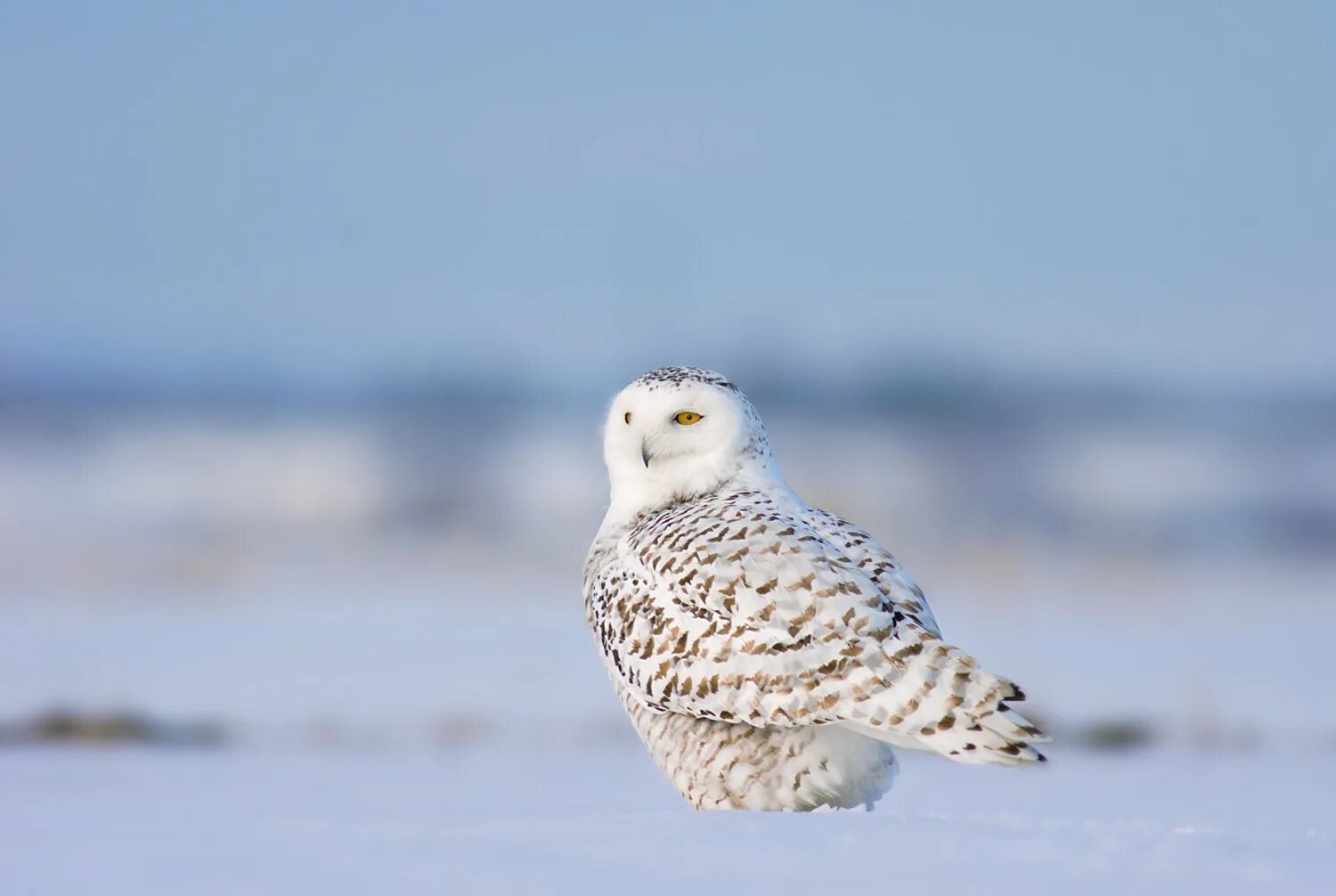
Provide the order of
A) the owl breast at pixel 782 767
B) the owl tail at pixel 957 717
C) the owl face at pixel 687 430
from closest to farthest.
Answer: the owl tail at pixel 957 717
the owl breast at pixel 782 767
the owl face at pixel 687 430

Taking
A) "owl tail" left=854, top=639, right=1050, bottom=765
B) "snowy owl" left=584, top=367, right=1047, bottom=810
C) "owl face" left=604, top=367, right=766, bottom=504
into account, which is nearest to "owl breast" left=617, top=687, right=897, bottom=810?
"snowy owl" left=584, top=367, right=1047, bottom=810

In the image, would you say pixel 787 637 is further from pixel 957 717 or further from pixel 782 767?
pixel 957 717

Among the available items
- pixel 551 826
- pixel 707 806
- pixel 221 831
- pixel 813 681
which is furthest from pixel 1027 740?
pixel 221 831

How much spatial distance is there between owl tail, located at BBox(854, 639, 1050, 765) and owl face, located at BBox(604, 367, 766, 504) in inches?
45.1

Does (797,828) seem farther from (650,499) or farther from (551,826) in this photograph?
(650,499)

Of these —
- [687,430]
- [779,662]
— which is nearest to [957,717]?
[779,662]

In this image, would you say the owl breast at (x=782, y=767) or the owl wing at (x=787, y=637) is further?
the owl breast at (x=782, y=767)

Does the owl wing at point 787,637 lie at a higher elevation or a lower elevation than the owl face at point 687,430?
lower

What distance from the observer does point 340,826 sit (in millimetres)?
3369

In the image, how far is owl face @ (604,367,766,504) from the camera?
465 cm

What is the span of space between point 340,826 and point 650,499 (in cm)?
168

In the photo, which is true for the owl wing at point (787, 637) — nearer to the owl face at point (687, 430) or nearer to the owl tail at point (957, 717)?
the owl tail at point (957, 717)

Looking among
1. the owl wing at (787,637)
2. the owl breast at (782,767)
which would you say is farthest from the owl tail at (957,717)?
the owl breast at (782,767)

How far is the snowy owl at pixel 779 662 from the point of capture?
12.1ft
